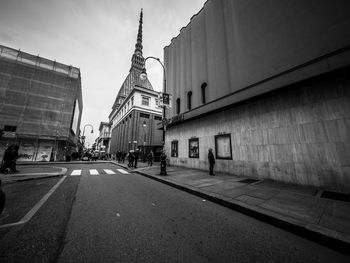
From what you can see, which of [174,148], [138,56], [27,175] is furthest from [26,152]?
[138,56]

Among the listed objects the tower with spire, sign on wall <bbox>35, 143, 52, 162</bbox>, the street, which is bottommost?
the street

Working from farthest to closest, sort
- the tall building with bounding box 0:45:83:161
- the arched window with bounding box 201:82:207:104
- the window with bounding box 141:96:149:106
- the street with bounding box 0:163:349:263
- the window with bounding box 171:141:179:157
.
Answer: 1. the window with bounding box 141:96:149:106
2. the tall building with bounding box 0:45:83:161
3. the window with bounding box 171:141:179:157
4. the arched window with bounding box 201:82:207:104
5. the street with bounding box 0:163:349:263

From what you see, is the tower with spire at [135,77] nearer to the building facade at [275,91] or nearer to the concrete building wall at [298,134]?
the building facade at [275,91]

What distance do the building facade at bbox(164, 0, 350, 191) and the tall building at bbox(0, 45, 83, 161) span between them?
95.1ft

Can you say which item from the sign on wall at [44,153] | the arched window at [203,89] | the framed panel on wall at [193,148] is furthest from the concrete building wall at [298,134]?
the sign on wall at [44,153]

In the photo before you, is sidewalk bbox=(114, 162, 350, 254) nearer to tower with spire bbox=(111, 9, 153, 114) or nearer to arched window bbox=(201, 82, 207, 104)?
arched window bbox=(201, 82, 207, 104)

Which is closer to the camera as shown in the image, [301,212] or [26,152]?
[301,212]

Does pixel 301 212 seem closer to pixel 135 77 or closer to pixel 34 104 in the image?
pixel 34 104

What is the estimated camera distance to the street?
7.23ft

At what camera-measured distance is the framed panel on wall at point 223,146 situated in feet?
33.3

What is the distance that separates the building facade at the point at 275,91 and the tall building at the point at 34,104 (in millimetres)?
28979

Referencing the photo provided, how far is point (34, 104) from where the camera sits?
26641 millimetres

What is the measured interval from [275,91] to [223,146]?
15.8 ft

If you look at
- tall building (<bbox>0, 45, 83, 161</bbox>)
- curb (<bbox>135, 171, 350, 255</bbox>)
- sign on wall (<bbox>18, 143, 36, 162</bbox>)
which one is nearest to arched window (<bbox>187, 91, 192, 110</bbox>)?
curb (<bbox>135, 171, 350, 255</bbox>)
